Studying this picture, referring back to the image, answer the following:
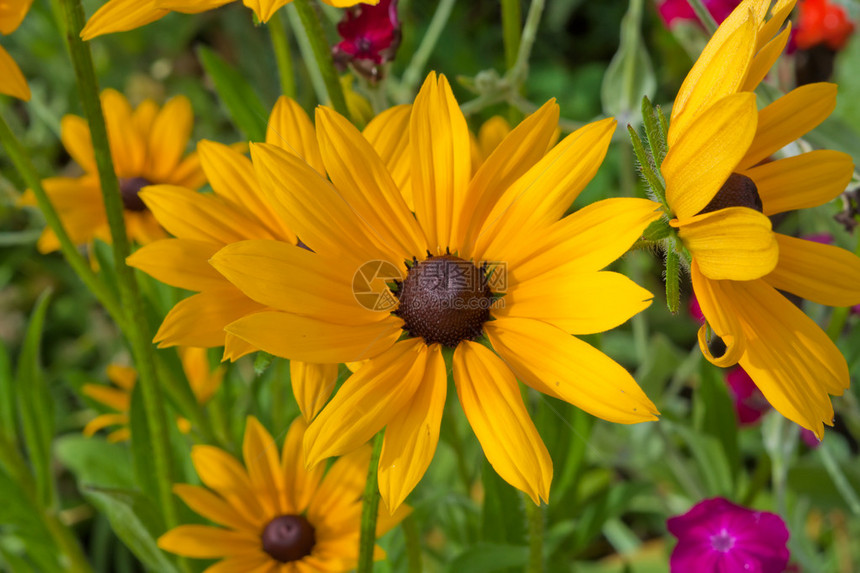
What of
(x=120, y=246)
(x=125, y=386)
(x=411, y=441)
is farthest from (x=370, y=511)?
(x=125, y=386)

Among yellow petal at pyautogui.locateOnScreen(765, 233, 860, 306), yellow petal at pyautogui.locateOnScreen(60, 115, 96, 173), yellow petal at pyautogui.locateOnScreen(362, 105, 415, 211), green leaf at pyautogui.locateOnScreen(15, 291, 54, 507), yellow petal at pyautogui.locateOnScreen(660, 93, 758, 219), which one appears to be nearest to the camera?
yellow petal at pyautogui.locateOnScreen(660, 93, 758, 219)

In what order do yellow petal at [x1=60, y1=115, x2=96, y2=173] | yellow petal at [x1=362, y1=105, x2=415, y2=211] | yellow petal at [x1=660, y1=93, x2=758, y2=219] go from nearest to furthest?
1. yellow petal at [x1=660, y1=93, x2=758, y2=219]
2. yellow petal at [x1=362, y1=105, x2=415, y2=211]
3. yellow petal at [x1=60, y1=115, x2=96, y2=173]

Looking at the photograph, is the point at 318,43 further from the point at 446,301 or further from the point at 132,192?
the point at 132,192

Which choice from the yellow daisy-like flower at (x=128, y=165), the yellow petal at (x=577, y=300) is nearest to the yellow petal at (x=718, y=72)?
the yellow petal at (x=577, y=300)

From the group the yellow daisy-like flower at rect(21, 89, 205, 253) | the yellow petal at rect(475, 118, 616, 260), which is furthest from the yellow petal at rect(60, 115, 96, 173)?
the yellow petal at rect(475, 118, 616, 260)

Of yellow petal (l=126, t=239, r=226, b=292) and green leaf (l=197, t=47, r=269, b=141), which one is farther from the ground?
green leaf (l=197, t=47, r=269, b=141)

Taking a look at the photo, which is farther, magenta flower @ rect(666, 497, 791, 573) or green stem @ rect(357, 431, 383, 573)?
magenta flower @ rect(666, 497, 791, 573)

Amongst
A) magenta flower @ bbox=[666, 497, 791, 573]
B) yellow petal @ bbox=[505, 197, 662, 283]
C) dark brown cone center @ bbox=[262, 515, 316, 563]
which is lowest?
magenta flower @ bbox=[666, 497, 791, 573]

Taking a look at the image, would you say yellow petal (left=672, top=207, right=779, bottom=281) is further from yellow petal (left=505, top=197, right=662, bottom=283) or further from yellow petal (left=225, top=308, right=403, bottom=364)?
yellow petal (left=225, top=308, right=403, bottom=364)

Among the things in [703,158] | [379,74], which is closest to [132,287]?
[379,74]
